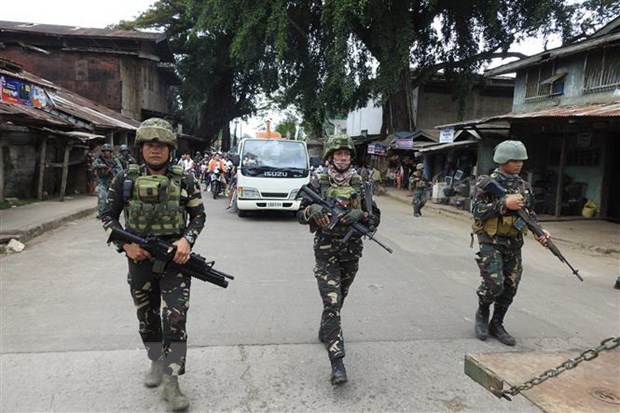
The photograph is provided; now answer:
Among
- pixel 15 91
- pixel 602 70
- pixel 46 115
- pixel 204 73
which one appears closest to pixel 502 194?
pixel 15 91

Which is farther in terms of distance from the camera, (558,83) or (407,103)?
(407,103)

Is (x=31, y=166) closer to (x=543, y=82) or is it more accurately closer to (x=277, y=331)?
(x=277, y=331)

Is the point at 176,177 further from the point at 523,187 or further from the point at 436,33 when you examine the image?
the point at 436,33

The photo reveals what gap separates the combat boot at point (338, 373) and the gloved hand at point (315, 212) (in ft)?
3.28

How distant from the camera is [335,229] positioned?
11.4ft

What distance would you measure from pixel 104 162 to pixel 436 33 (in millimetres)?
17749

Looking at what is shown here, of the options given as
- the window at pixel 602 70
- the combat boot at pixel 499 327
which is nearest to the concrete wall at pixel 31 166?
the combat boot at pixel 499 327

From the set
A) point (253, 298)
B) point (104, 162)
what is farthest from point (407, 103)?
point (253, 298)

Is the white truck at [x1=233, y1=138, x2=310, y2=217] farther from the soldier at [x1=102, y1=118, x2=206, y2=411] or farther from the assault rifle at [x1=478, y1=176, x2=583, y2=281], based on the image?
the soldier at [x1=102, y1=118, x2=206, y2=411]

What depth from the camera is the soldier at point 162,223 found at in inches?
115

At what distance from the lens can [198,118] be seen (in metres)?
37.6

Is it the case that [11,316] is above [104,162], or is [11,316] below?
below

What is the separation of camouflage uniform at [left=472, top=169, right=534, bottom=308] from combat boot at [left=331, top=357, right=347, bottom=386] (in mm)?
1585

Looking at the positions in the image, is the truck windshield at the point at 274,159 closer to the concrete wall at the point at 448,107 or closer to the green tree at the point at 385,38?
the green tree at the point at 385,38
